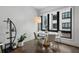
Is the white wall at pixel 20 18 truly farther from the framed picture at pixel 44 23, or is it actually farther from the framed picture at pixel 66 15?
the framed picture at pixel 66 15

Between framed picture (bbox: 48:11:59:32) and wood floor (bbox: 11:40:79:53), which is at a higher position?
framed picture (bbox: 48:11:59:32)

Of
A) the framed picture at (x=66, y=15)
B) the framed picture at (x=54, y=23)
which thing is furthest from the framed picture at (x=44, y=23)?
the framed picture at (x=66, y=15)

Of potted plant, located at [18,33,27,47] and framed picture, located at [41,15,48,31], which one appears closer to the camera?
potted plant, located at [18,33,27,47]

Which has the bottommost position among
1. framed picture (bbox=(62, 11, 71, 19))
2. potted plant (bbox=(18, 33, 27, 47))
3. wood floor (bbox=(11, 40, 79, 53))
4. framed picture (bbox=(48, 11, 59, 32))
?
wood floor (bbox=(11, 40, 79, 53))

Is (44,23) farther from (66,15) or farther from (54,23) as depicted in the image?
(66,15)

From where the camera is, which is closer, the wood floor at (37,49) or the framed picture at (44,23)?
the wood floor at (37,49)

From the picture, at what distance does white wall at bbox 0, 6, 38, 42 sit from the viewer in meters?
1.72

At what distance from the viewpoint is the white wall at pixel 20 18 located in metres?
1.72

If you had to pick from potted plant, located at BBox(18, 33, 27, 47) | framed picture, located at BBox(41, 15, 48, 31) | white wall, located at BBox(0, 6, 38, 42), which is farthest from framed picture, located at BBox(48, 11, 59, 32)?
potted plant, located at BBox(18, 33, 27, 47)

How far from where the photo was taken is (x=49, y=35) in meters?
1.87

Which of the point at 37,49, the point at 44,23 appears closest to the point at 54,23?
the point at 44,23

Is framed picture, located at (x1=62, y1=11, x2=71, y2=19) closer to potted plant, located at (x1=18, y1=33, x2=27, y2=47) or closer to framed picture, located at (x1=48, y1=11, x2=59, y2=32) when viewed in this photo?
framed picture, located at (x1=48, y1=11, x2=59, y2=32)
